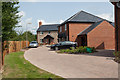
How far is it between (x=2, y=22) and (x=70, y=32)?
20.3 metres

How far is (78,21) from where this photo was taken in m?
27.0

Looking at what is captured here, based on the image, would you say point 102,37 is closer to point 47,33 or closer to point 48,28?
point 47,33

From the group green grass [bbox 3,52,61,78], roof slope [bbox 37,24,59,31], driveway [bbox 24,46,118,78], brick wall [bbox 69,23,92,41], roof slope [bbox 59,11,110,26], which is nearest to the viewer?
green grass [bbox 3,52,61,78]

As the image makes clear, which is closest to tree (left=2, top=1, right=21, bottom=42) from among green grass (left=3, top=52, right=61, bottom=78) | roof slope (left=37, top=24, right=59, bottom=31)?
green grass (left=3, top=52, right=61, bottom=78)

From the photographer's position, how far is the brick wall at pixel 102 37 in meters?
22.6

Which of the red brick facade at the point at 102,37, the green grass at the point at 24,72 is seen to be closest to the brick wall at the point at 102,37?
the red brick facade at the point at 102,37

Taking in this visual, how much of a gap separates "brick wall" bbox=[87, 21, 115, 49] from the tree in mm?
16295

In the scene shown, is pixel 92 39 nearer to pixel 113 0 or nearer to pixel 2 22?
pixel 113 0

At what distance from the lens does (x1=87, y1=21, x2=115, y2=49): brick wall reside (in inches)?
891

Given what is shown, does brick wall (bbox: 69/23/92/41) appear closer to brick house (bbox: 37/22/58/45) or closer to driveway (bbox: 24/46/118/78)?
driveway (bbox: 24/46/118/78)

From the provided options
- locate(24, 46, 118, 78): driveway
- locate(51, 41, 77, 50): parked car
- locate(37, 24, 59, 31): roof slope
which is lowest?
locate(24, 46, 118, 78): driveway

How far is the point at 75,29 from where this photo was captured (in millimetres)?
26953

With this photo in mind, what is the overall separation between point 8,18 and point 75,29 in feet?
68.0

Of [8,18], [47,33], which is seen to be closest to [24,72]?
[8,18]
